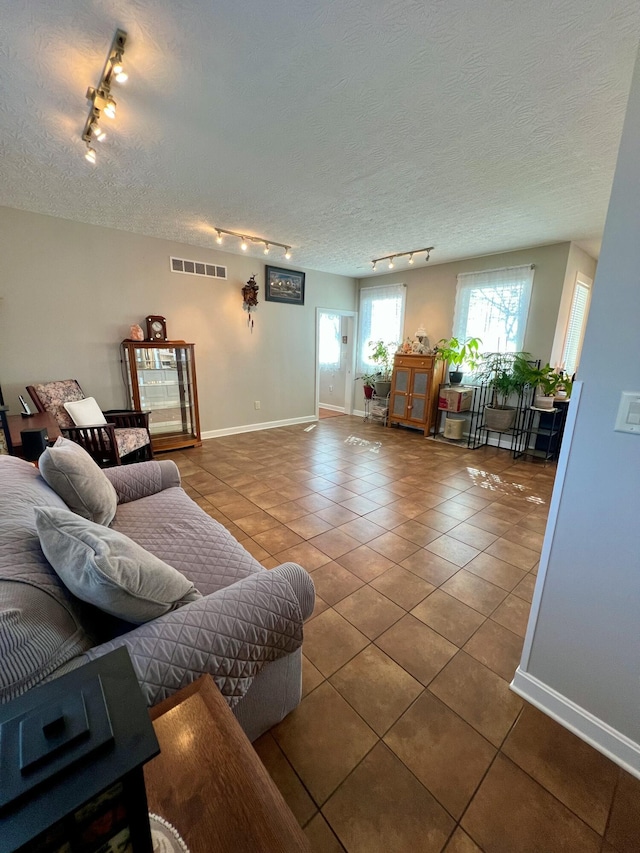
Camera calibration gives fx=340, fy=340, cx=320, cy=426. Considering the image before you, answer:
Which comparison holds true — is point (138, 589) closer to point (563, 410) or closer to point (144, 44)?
point (144, 44)

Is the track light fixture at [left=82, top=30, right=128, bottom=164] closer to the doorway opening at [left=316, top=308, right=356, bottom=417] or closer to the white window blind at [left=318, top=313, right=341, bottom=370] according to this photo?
the doorway opening at [left=316, top=308, right=356, bottom=417]

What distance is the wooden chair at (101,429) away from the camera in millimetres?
3025

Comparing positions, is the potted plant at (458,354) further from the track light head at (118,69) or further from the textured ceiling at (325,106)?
the track light head at (118,69)

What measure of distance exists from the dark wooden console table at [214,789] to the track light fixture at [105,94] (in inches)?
92.0

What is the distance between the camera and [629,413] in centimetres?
108

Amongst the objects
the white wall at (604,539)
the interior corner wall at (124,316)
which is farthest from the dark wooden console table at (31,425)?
the white wall at (604,539)

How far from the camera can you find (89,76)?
5.24 feet

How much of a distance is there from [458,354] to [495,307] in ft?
2.47

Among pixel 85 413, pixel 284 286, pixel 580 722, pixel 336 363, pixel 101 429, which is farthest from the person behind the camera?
pixel 336 363

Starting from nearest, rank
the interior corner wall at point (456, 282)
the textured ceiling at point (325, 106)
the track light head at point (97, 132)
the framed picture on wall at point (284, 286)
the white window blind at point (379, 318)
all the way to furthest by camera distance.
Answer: the textured ceiling at point (325, 106)
the track light head at point (97, 132)
the interior corner wall at point (456, 282)
the framed picture on wall at point (284, 286)
the white window blind at point (379, 318)

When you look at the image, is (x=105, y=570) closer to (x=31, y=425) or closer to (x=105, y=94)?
(x=105, y=94)

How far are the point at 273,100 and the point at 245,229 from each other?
2.08 meters

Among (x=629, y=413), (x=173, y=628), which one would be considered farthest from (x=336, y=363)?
(x=173, y=628)

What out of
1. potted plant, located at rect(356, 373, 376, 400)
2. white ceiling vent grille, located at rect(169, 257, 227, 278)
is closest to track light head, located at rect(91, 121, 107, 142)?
white ceiling vent grille, located at rect(169, 257, 227, 278)
